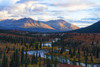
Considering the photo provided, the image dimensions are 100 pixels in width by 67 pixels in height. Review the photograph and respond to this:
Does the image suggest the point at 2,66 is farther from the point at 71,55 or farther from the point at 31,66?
the point at 71,55

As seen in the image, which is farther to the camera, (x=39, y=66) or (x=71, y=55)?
(x=71, y=55)

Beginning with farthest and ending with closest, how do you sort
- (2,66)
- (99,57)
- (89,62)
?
1. (99,57)
2. (89,62)
3. (2,66)

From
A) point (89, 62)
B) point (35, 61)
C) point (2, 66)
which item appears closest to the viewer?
point (2, 66)

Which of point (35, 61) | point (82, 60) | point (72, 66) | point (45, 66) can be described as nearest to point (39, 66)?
point (45, 66)

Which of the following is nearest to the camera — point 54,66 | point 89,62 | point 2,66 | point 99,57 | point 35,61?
point 2,66

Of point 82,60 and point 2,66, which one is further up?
point 2,66

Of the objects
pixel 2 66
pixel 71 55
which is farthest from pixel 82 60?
pixel 2 66

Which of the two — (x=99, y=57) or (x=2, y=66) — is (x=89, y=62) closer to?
(x=99, y=57)

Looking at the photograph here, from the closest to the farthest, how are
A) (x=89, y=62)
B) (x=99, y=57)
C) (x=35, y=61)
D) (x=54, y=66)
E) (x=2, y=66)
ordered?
(x=2, y=66) < (x=54, y=66) < (x=35, y=61) < (x=89, y=62) < (x=99, y=57)

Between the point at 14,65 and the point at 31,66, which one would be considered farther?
the point at 31,66
